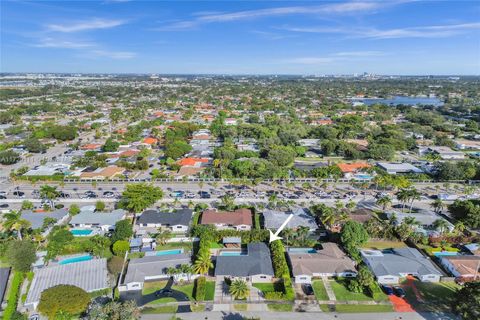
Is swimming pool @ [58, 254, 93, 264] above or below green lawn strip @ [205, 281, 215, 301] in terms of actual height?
above

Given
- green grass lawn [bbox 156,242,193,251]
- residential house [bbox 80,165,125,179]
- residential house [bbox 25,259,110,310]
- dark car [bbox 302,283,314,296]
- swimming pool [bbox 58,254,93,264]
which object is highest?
residential house [bbox 80,165,125,179]

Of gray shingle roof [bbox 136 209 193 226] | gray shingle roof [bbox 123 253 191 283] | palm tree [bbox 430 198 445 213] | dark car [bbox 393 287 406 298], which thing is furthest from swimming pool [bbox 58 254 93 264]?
palm tree [bbox 430 198 445 213]

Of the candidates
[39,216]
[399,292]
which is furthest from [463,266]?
[39,216]

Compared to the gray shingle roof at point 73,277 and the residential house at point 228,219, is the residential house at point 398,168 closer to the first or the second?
the residential house at point 228,219

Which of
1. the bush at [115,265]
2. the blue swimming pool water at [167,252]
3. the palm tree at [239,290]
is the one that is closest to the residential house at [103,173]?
the blue swimming pool water at [167,252]

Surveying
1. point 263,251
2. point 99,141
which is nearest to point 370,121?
point 99,141

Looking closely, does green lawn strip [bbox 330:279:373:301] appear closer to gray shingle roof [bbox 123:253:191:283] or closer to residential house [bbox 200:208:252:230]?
residential house [bbox 200:208:252:230]

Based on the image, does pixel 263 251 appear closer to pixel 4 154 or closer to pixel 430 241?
pixel 430 241
